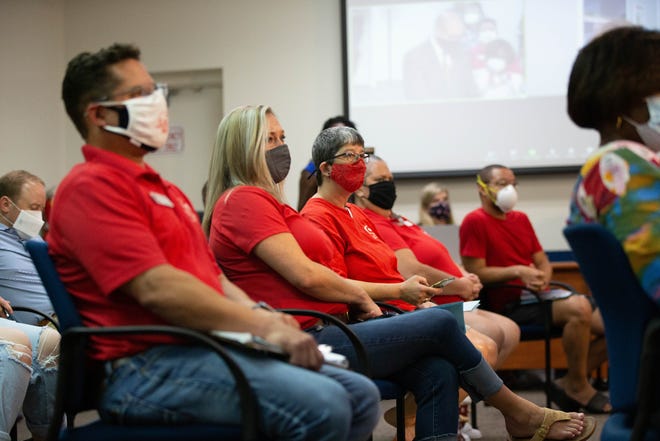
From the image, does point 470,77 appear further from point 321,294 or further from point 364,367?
point 364,367

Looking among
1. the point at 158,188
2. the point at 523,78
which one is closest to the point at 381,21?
the point at 523,78

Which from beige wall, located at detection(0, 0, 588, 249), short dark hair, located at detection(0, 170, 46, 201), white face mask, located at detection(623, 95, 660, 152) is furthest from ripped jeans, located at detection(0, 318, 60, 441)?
beige wall, located at detection(0, 0, 588, 249)

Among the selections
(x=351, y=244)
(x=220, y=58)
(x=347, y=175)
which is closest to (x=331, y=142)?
(x=347, y=175)

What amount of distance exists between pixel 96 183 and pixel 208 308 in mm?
359

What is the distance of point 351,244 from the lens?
9.83 feet

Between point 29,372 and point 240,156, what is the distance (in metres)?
1.01

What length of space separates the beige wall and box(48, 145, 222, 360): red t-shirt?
4.70 m

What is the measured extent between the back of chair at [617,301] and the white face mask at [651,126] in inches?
11.5

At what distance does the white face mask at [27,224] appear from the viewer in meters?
3.49

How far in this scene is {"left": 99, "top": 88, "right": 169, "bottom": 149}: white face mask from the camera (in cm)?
188

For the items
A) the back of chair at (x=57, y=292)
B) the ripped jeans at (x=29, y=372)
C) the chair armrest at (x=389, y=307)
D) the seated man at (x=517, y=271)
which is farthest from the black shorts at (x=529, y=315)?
the back of chair at (x=57, y=292)

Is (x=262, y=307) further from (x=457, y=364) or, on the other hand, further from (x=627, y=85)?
(x=627, y=85)

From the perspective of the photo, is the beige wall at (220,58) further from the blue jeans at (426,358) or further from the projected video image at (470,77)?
the blue jeans at (426,358)

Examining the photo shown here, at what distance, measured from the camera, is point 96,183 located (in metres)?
1.78
